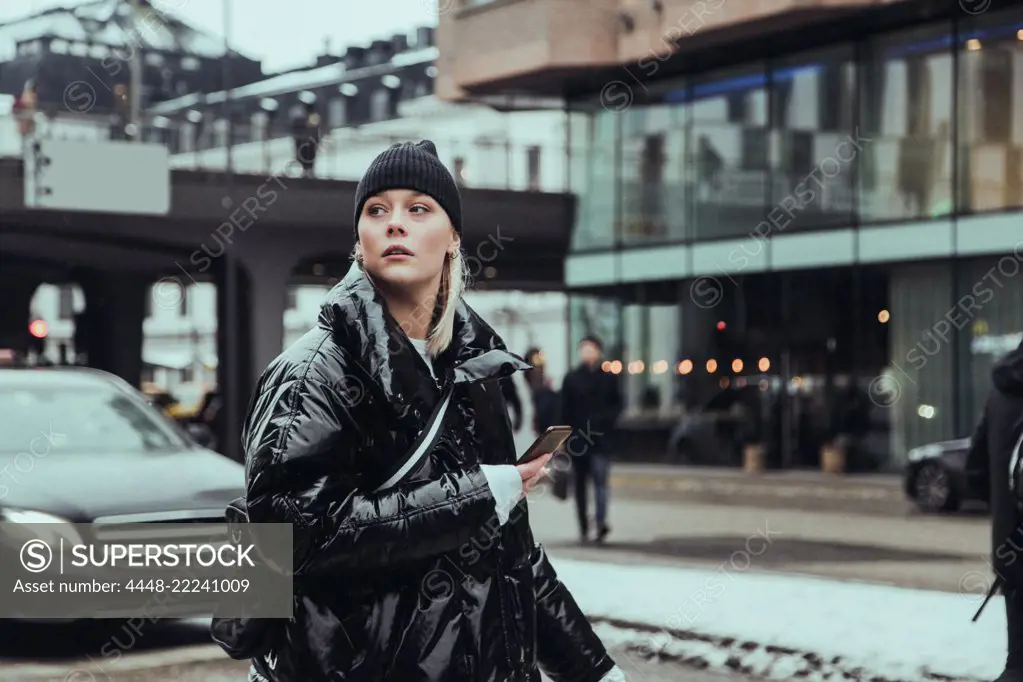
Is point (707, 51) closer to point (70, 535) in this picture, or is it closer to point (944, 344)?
point (944, 344)

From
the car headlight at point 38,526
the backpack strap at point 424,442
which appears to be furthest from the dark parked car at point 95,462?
the backpack strap at point 424,442

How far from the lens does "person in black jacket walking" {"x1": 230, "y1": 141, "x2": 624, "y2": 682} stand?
8.74 feet

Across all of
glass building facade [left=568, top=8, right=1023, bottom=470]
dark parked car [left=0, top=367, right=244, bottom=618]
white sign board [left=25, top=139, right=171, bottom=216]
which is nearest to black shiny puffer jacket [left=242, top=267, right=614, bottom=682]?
dark parked car [left=0, top=367, right=244, bottom=618]

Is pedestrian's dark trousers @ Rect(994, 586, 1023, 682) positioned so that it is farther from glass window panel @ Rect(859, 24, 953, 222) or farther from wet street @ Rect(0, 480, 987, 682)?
glass window panel @ Rect(859, 24, 953, 222)

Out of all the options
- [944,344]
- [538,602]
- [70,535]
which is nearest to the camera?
[538,602]

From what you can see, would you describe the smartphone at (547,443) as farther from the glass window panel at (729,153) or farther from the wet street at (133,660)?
the glass window panel at (729,153)

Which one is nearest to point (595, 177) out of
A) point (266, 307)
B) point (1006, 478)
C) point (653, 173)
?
point (653, 173)

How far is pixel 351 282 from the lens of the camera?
290cm

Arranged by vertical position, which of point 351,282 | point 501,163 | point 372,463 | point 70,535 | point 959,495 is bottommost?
point 959,495

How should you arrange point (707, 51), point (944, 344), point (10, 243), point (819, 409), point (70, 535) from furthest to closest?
1. point (10, 243)
2. point (707, 51)
3. point (819, 409)
4. point (944, 344)
5. point (70, 535)

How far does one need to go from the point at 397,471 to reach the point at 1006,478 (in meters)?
4.43

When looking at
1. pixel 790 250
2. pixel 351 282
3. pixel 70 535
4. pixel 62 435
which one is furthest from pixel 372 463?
pixel 790 250

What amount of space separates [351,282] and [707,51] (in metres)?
26.8

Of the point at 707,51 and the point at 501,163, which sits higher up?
the point at 707,51
